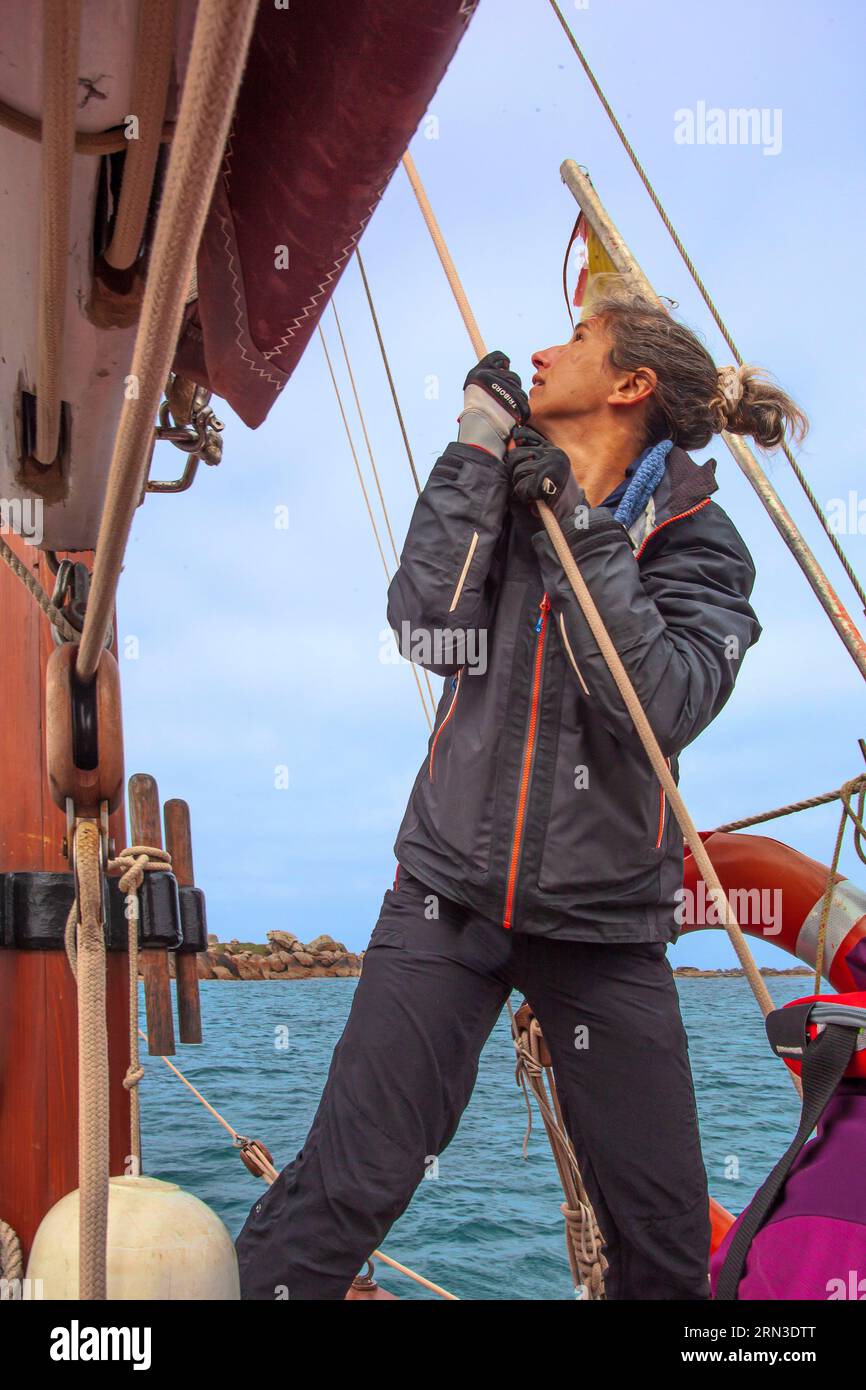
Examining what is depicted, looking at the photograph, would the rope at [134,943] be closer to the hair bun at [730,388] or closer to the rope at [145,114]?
the rope at [145,114]

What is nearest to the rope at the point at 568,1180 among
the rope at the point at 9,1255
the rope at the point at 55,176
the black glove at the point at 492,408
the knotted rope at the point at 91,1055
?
the rope at the point at 9,1255

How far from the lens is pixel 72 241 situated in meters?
1.16

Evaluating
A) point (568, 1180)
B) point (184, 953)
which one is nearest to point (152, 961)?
point (184, 953)

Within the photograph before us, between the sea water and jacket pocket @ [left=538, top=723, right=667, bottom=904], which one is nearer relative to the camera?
jacket pocket @ [left=538, top=723, right=667, bottom=904]

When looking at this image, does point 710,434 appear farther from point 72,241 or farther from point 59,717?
point 59,717

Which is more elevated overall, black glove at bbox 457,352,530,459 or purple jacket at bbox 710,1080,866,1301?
black glove at bbox 457,352,530,459

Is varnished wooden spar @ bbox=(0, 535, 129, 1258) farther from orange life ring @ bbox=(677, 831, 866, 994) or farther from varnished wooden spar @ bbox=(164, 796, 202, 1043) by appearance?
orange life ring @ bbox=(677, 831, 866, 994)

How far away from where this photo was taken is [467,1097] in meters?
1.46

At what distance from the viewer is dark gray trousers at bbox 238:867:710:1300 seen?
4.35 ft

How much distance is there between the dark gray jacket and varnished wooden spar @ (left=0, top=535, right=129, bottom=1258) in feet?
2.85

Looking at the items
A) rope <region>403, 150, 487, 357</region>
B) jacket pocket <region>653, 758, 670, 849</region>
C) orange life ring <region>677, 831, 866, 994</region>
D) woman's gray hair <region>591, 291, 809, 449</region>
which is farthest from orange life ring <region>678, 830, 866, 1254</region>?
rope <region>403, 150, 487, 357</region>

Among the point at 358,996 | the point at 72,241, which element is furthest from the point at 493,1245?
the point at 72,241

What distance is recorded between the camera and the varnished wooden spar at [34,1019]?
199cm
